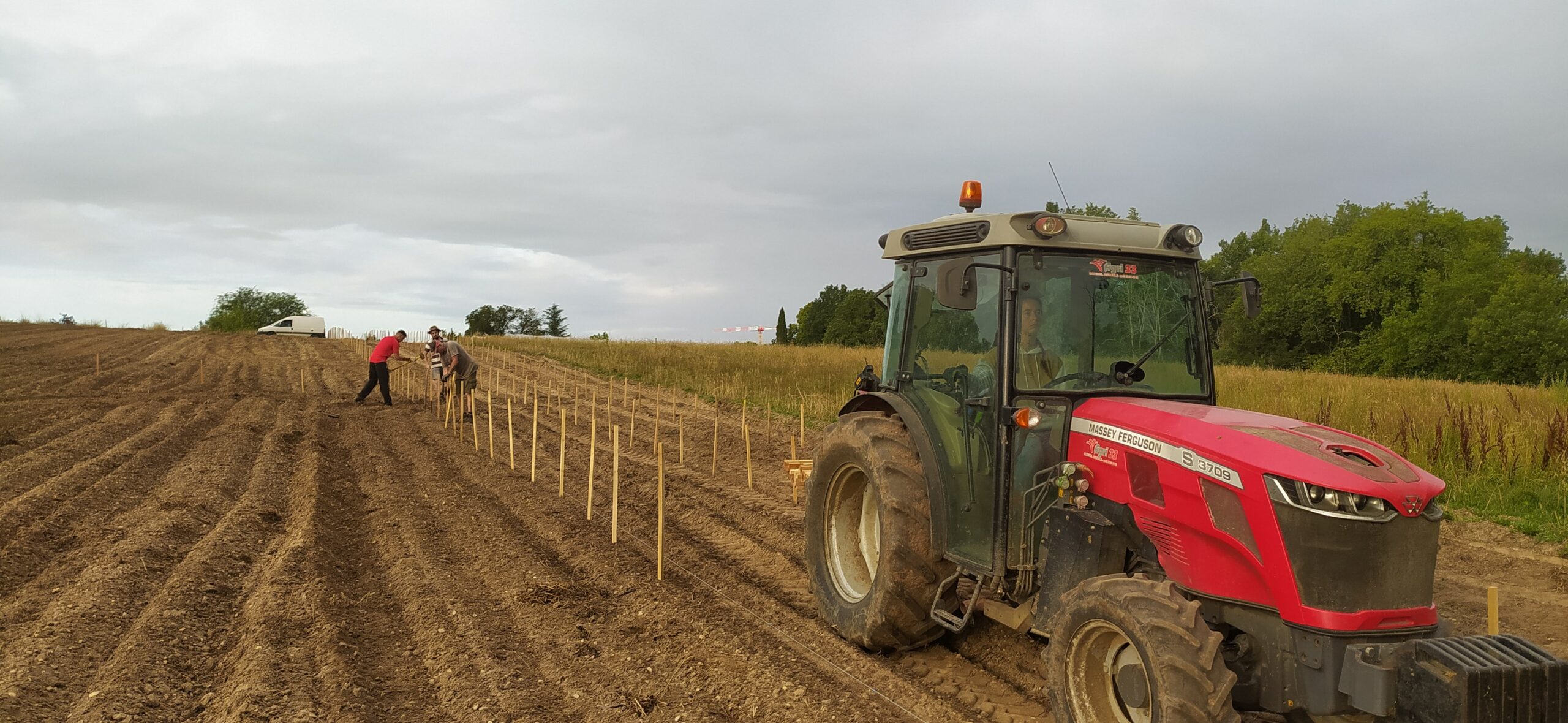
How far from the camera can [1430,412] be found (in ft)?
36.2

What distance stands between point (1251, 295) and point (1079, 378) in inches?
33.4

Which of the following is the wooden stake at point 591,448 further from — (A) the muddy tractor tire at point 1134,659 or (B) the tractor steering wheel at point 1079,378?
(A) the muddy tractor tire at point 1134,659

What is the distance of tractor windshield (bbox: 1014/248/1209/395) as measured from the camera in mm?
4199

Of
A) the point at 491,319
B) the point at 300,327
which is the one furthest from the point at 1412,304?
the point at 491,319

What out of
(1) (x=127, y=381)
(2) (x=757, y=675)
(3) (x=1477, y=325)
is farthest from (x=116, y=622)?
(3) (x=1477, y=325)

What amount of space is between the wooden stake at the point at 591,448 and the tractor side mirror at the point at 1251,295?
225 inches

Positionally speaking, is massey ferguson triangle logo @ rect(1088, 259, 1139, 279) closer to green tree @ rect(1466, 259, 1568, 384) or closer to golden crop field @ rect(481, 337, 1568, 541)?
golden crop field @ rect(481, 337, 1568, 541)

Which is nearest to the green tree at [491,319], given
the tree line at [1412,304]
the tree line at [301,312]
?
the tree line at [301,312]

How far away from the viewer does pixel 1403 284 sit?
34.5m

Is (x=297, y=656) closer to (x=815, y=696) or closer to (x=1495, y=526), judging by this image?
(x=815, y=696)

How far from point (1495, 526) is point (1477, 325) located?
28.6 m

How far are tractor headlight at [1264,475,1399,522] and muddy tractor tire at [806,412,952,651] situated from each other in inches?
70.6

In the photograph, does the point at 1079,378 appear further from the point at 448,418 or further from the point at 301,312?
the point at 301,312

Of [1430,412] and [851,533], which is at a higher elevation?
[1430,412]
